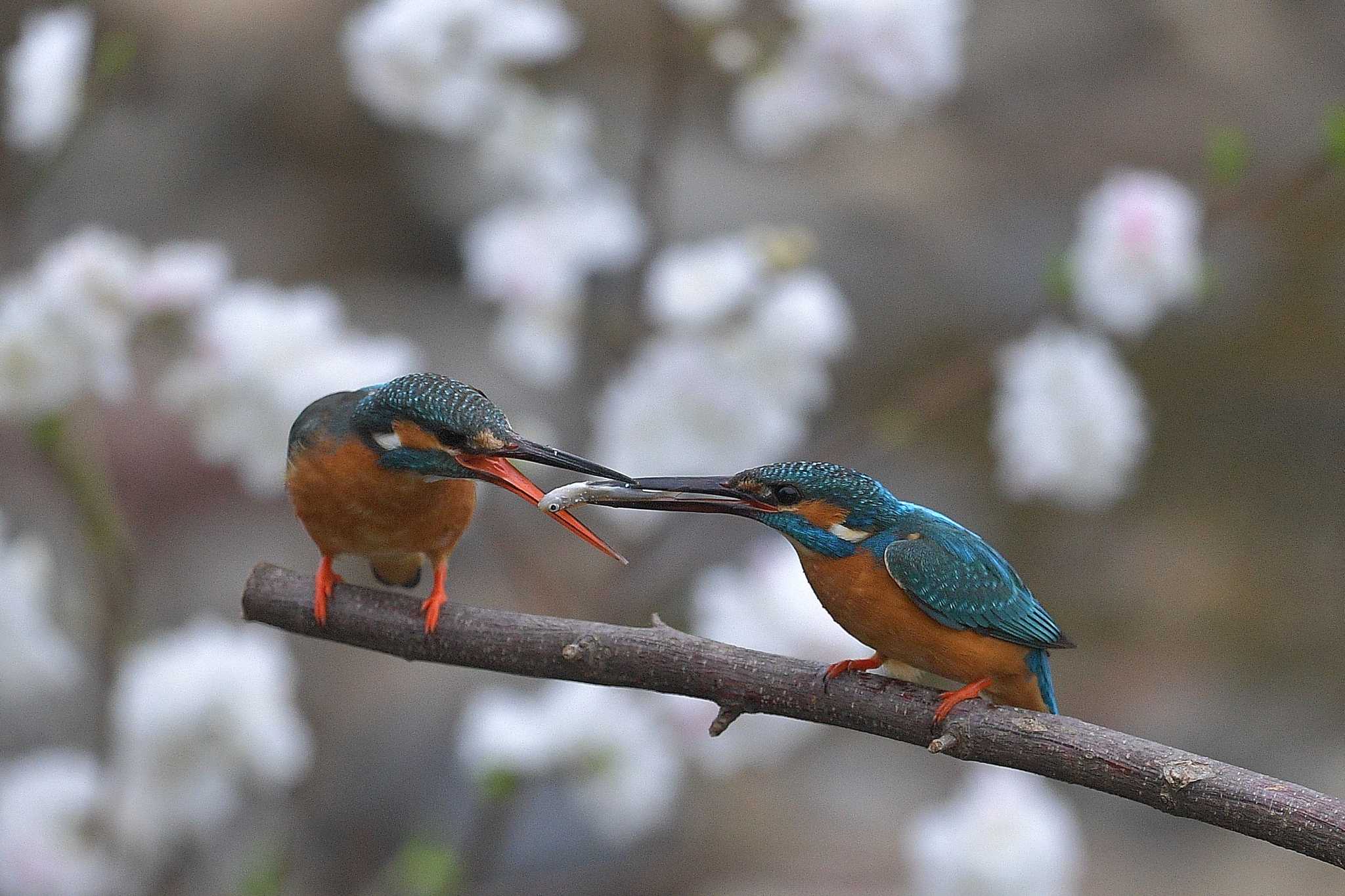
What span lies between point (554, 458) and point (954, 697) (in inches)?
16.4

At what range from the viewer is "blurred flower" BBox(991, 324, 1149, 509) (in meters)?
2.22

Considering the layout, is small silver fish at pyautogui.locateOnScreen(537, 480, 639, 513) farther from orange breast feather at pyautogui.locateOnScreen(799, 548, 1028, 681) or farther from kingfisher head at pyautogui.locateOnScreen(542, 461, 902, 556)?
orange breast feather at pyautogui.locateOnScreen(799, 548, 1028, 681)

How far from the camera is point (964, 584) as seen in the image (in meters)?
1.04

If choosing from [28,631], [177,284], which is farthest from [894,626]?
[28,631]

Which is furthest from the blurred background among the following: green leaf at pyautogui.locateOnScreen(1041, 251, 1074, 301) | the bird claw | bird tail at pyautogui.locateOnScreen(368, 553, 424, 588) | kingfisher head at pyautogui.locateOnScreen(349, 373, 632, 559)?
kingfisher head at pyautogui.locateOnScreen(349, 373, 632, 559)

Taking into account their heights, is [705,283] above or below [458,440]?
above

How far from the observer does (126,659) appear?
7.44ft

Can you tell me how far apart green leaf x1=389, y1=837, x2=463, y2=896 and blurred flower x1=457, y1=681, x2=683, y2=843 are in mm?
160

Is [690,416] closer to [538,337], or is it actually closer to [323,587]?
[538,337]

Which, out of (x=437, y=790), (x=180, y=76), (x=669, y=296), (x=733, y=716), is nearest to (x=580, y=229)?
(x=669, y=296)

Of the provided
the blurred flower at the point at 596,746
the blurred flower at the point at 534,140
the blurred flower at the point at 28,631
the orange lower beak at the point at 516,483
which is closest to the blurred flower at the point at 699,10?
the blurred flower at the point at 534,140

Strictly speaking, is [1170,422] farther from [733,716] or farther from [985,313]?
[733,716]

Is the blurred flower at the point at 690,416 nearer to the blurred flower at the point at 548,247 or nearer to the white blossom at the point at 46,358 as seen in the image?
the blurred flower at the point at 548,247

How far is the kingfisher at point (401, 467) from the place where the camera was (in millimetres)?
902
